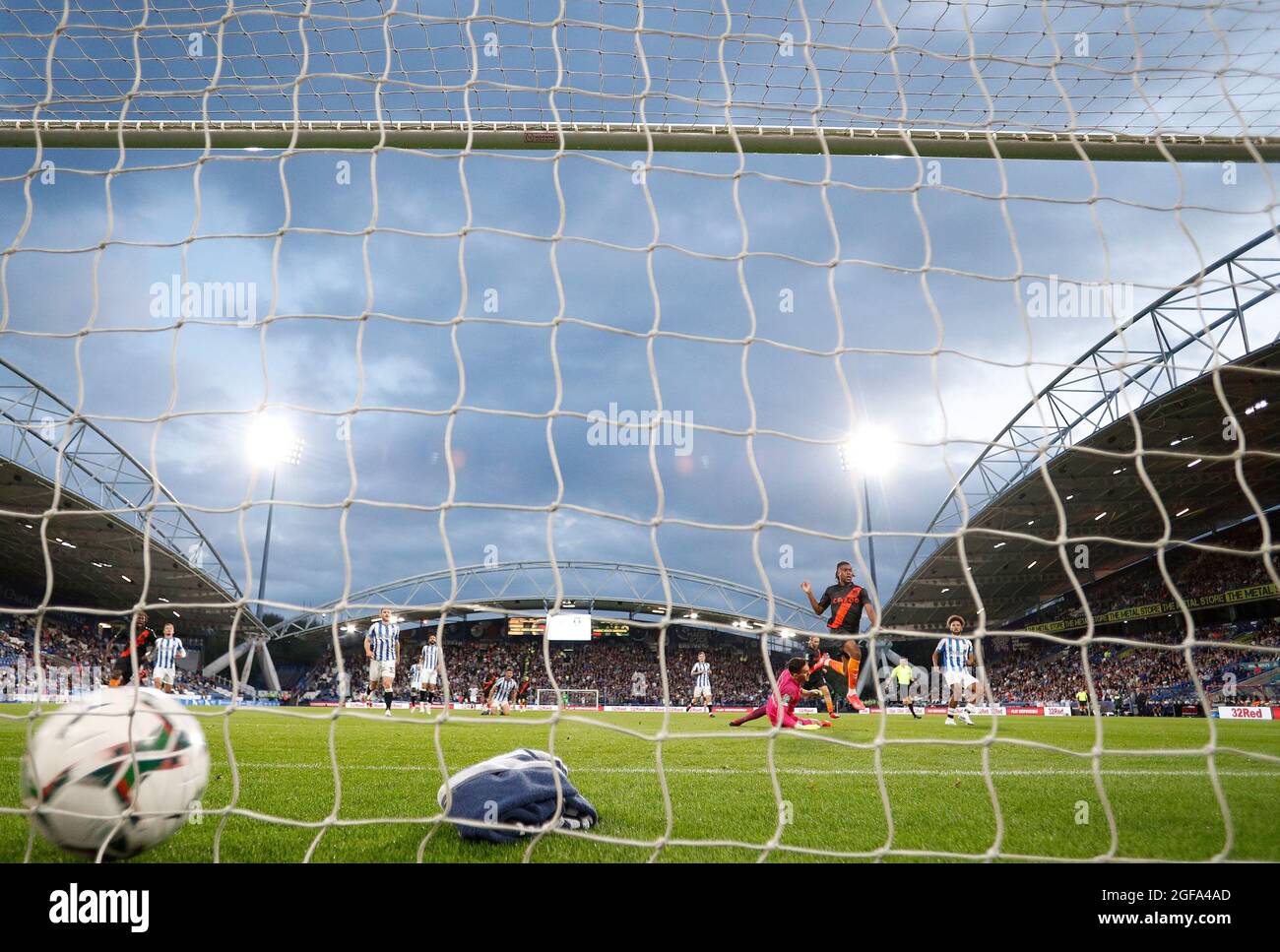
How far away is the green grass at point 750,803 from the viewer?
2506mm

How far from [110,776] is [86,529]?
2393 centimetres

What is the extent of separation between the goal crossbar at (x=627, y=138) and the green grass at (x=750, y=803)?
266 cm

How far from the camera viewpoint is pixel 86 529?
21.2 m

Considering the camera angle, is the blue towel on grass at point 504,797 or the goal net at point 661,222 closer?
the blue towel on grass at point 504,797

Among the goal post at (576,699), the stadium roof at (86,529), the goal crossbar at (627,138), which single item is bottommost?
the goal post at (576,699)

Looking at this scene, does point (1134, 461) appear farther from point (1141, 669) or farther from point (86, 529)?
point (86, 529)

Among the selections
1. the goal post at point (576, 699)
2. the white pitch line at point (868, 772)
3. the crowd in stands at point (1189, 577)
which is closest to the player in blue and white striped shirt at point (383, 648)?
the white pitch line at point (868, 772)

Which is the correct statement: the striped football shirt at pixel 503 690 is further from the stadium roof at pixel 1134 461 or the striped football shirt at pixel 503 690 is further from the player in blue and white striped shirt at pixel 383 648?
the stadium roof at pixel 1134 461

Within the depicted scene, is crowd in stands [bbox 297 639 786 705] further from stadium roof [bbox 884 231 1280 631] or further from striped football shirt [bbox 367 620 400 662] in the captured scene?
striped football shirt [bbox 367 620 400 662]

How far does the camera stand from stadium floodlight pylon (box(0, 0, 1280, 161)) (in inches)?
138

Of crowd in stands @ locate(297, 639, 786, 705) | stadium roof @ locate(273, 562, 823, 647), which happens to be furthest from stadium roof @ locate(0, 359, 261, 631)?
crowd in stands @ locate(297, 639, 786, 705)

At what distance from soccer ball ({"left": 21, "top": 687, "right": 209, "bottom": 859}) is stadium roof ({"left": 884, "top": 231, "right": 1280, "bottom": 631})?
42.7 ft

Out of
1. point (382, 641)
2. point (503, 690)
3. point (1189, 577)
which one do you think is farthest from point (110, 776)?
point (1189, 577)

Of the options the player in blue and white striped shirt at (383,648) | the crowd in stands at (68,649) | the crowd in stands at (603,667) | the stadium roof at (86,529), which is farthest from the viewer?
the crowd in stands at (603,667)
